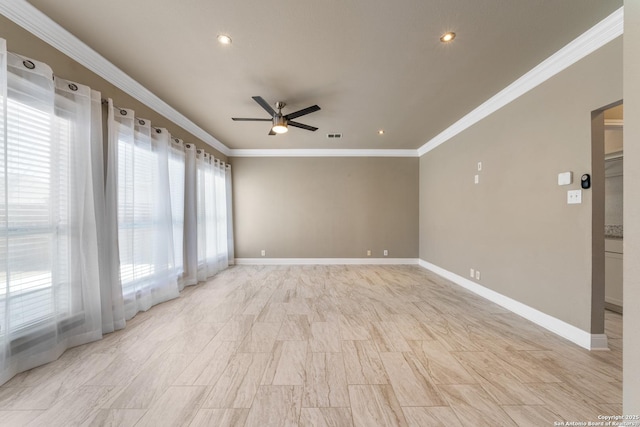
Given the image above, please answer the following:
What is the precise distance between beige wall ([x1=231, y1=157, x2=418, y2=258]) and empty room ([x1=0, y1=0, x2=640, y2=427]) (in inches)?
74.1

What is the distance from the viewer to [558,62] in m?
2.32

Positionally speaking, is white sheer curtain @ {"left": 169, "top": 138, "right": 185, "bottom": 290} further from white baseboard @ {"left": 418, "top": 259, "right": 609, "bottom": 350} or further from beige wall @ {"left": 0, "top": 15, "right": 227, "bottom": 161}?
white baseboard @ {"left": 418, "top": 259, "right": 609, "bottom": 350}

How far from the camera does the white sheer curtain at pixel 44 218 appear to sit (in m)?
1.67

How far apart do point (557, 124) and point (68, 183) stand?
473cm

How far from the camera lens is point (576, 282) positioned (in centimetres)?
220

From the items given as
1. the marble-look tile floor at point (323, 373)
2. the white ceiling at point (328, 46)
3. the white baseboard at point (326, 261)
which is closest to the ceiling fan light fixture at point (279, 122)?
the white ceiling at point (328, 46)

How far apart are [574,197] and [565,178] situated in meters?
0.20

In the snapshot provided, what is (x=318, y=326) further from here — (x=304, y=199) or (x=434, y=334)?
(x=304, y=199)

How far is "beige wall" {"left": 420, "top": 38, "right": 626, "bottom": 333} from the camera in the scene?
213cm

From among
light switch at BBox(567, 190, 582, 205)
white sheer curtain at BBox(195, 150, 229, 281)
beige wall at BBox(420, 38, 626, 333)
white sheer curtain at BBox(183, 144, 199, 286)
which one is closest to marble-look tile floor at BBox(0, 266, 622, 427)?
beige wall at BBox(420, 38, 626, 333)

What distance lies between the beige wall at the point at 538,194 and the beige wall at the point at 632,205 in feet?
4.38

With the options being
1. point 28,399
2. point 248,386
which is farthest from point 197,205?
point 248,386

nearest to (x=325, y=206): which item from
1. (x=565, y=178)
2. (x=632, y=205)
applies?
(x=565, y=178)

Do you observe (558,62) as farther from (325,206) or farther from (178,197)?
(178,197)
